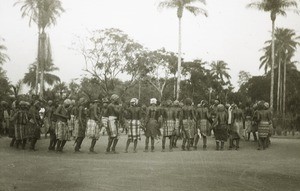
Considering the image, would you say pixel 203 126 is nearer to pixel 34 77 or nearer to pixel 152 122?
pixel 152 122

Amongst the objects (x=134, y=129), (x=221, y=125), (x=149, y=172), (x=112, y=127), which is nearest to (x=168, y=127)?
(x=134, y=129)

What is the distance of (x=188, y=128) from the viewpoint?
14.7 m

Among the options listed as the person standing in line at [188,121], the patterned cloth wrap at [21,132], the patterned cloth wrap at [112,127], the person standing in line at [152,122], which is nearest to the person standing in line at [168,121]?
the person standing in line at [188,121]

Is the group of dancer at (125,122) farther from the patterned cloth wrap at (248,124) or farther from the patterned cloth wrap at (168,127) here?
the patterned cloth wrap at (248,124)

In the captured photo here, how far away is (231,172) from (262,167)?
4.20 ft

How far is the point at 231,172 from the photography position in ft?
31.0

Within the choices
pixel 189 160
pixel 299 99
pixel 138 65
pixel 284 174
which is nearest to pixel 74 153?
pixel 189 160

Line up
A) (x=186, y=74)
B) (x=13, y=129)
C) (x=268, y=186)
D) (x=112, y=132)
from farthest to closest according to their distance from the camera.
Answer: (x=186, y=74) → (x=13, y=129) → (x=112, y=132) → (x=268, y=186)

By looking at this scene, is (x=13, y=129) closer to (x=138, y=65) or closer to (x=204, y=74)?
(x=138, y=65)

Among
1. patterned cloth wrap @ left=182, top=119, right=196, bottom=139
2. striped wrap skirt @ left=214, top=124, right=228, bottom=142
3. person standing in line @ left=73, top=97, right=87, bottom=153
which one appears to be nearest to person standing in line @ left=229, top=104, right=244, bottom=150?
striped wrap skirt @ left=214, top=124, right=228, bottom=142

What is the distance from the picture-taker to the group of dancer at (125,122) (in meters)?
13.3

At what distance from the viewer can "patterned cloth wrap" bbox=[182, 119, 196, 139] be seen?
1471 cm

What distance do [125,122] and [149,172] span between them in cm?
556

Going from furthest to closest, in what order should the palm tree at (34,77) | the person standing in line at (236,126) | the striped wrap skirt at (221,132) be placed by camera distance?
the palm tree at (34,77), the person standing in line at (236,126), the striped wrap skirt at (221,132)
